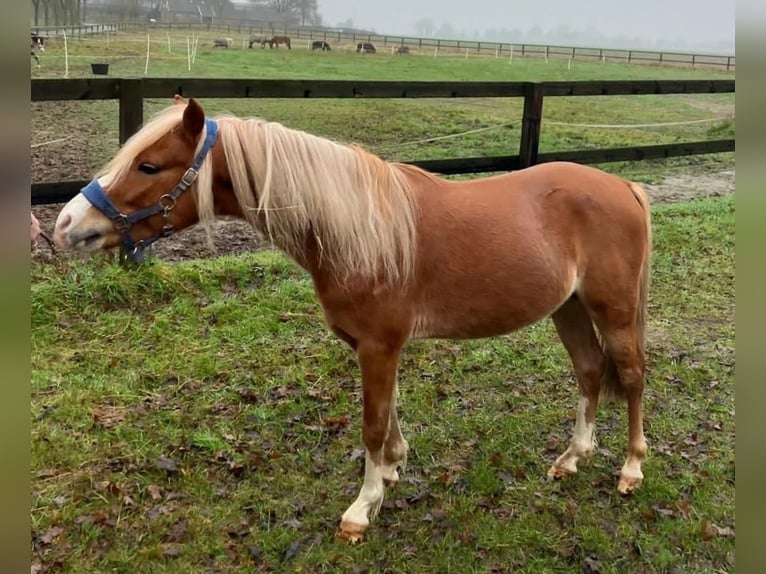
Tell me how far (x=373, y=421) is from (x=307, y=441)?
0.83 metres

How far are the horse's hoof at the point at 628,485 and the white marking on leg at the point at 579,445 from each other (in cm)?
21

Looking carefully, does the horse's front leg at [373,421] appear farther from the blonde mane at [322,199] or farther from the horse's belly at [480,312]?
the blonde mane at [322,199]

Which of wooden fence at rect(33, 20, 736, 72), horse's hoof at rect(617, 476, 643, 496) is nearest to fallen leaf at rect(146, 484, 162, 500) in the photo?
horse's hoof at rect(617, 476, 643, 496)

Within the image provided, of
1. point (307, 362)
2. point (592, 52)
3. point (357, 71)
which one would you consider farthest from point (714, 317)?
point (592, 52)

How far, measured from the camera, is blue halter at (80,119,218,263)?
7.69 ft

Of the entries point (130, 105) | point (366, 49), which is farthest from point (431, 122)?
point (366, 49)

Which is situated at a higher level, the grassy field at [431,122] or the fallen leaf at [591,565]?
the grassy field at [431,122]

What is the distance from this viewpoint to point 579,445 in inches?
128

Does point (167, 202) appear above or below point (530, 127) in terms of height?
below

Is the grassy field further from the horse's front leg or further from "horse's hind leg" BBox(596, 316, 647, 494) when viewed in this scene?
the horse's front leg

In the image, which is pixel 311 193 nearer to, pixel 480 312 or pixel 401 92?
pixel 480 312

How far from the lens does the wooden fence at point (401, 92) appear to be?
4766 millimetres

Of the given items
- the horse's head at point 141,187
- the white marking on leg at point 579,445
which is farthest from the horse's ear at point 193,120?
the white marking on leg at point 579,445
